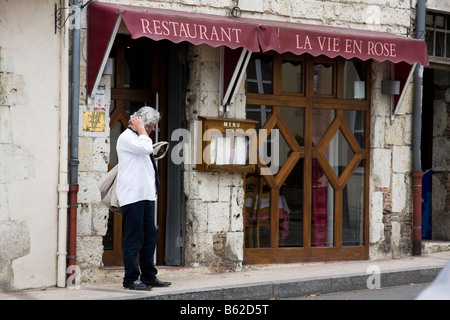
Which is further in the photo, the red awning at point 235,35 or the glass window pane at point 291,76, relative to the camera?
the glass window pane at point 291,76

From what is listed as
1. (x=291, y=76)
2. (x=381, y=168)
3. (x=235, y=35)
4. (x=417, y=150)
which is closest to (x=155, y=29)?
(x=235, y=35)

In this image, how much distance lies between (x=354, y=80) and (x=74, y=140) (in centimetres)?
416

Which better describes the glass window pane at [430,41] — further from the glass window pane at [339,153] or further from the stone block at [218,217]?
the stone block at [218,217]

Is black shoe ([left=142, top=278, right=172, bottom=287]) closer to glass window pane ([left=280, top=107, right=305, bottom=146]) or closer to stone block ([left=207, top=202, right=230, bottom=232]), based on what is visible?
stone block ([left=207, top=202, right=230, bottom=232])

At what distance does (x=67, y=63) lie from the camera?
9148 mm

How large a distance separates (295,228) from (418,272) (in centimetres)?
172

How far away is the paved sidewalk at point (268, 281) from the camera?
8508 millimetres

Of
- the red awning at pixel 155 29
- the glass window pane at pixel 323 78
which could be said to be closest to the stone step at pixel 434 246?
the glass window pane at pixel 323 78

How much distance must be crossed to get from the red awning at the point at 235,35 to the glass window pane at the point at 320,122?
44.2 inches

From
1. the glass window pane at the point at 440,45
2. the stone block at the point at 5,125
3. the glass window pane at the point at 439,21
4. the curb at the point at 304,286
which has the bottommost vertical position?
the curb at the point at 304,286

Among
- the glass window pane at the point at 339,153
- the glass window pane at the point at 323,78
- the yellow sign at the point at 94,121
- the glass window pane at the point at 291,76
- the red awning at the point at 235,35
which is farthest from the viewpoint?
the glass window pane at the point at 339,153

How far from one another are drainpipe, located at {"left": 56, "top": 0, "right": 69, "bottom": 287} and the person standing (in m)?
0.78

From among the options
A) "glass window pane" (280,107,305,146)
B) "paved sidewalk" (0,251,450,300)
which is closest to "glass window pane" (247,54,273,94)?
"glass window pane" (280,107,305,146)

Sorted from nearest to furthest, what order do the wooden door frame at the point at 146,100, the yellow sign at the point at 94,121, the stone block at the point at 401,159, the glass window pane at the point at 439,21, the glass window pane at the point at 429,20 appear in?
the yellow sign at the point at 94,121 → the wooden door frame at the point at 146,100 → the stone block at the point at 401,159 → the glass window pane at the point at 429,20 → the glass window pane at the point at 439,21
